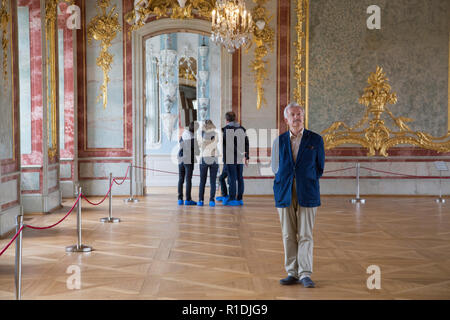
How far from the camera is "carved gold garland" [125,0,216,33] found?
34.3 feet

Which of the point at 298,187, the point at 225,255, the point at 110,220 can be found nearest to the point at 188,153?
the point at 110,220

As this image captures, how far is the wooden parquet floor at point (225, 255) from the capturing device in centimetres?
411

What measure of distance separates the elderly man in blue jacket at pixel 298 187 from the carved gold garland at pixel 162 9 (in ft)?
22.5

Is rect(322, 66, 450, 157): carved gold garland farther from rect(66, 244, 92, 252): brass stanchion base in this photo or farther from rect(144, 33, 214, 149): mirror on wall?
rect(66, 244, 92, 252): brass stanchion base

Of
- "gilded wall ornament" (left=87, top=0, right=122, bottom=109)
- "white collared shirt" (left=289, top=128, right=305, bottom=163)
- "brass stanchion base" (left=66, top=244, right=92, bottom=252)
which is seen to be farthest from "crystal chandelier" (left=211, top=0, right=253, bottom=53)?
"white collared shirt" (left=289, top=128, right=305, bottom=163)

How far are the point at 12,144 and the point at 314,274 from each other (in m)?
4.51

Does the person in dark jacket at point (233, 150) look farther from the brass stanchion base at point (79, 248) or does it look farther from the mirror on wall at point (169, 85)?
the mirror on wall at point (169, 85)

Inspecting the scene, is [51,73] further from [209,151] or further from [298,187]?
[298,187]

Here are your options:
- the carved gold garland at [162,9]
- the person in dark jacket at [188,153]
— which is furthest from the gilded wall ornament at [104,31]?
the person in dark jacket at [188,153]

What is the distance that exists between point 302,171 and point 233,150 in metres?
4.77

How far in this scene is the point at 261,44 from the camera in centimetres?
1059

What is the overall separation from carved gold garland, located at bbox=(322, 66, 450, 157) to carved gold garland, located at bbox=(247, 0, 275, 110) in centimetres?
179

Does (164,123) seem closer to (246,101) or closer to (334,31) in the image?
(246,101)
